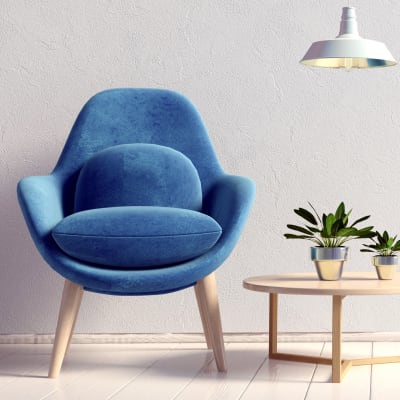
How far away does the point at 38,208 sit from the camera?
2.39 meters

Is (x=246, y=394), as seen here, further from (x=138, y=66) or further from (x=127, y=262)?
(x=138, y=66)

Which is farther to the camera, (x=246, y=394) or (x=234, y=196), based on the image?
(x=234, y=196)

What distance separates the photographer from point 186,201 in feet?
8.83

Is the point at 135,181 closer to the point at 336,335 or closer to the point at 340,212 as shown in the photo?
the point at 340,212

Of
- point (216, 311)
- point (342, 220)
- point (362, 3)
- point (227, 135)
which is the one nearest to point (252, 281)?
point (216, 311)

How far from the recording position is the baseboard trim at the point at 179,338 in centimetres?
301

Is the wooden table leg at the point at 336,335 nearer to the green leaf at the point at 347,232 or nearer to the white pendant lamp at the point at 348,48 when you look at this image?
the green leaf at the point at 347,232

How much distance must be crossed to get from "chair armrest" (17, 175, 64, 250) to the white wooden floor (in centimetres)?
42

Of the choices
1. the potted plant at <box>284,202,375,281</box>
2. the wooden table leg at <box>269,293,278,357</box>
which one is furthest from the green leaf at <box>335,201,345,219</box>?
the wooden table leg at <box>269,293,278,357</box>

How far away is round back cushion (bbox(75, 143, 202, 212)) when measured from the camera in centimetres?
267

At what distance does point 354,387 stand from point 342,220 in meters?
0.48

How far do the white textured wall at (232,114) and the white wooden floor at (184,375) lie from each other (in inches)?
5.9

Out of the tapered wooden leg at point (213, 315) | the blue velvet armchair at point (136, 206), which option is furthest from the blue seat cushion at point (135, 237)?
the tapered wooden leg at point (213, 315)

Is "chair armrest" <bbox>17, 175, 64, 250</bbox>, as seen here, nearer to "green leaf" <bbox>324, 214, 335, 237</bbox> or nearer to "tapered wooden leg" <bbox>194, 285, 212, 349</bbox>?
"tapered wooden leg" <bbox>194, 285, 212, 349</bbox>
